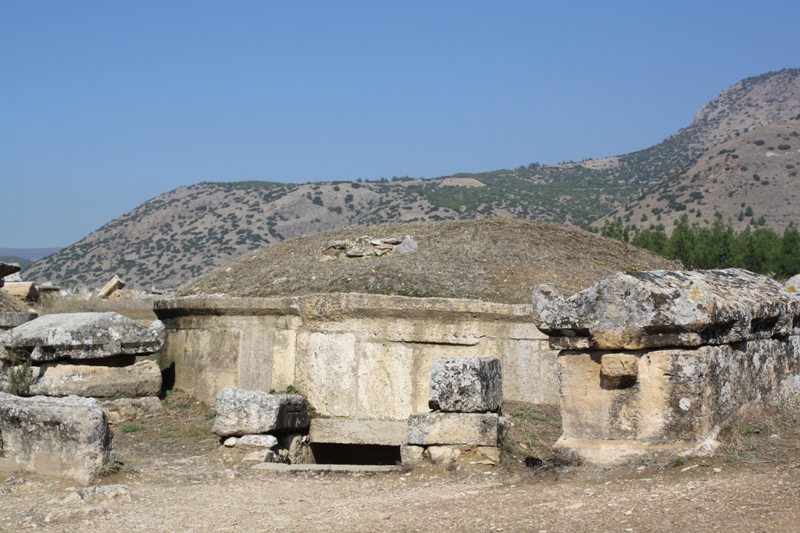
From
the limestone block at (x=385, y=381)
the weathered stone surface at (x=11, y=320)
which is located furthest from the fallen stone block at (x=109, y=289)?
the limestone block at (x=385, y=381)

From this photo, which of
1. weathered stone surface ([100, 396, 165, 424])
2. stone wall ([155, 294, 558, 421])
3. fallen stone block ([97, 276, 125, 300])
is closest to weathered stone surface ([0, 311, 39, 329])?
weathered stone surface ([100, 396, 165, 424])

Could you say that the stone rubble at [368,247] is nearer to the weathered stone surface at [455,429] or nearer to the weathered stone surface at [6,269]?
the weathered stone surface at [455,429]

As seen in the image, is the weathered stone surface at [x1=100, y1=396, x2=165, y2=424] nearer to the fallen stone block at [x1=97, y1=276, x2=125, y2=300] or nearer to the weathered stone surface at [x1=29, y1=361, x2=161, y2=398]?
the weathered stone surface at [x1=29, y1=361, x2=161, y2=398]

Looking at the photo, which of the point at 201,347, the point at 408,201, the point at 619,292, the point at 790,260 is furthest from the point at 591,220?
the point at 619,292

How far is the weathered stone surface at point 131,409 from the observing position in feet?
29.5

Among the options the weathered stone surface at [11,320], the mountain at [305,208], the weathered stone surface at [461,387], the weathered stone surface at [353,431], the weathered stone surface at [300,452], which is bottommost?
the weathered stone surface at [300,452]

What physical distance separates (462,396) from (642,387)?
6.20 ft

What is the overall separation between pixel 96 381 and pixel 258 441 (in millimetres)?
2468

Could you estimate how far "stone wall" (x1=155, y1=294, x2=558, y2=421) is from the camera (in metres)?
8.71

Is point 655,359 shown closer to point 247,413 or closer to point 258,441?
point 258,441

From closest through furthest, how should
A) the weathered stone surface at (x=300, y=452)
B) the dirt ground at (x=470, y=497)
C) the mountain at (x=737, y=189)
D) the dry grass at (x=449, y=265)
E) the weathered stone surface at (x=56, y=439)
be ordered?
the dirt ground at (x=470, y=497) < the weathered stone surface at (x=56, y=439) < the weathered stone surface at (x=300, y=452) < the dry grass at (x=449, y=265) < the mountain at (x=737, y=189)

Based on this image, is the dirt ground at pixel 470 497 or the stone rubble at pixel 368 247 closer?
the dirt ground at pixel 470 497

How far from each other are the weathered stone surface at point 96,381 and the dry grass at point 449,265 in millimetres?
1701

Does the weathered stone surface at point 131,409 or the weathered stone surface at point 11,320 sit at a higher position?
the weathered stone surface at point 11,320
